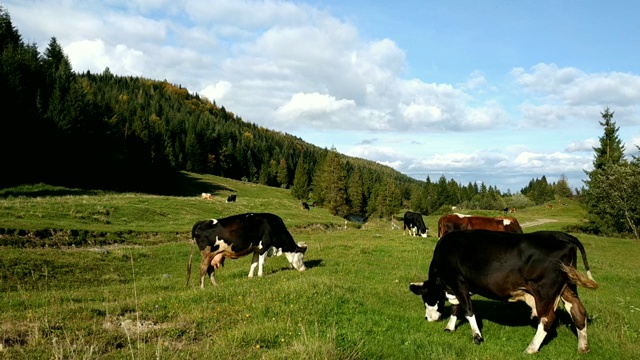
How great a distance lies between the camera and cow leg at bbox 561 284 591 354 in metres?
8.09

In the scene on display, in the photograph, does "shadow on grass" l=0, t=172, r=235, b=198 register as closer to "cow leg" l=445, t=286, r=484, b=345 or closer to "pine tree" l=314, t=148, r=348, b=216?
"pine tree" l=314, t=148, r=348, b=216

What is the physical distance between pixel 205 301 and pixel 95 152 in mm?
63362

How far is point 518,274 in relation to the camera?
8.23m

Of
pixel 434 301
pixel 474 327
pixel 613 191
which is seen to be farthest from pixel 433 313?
pixel 613 191

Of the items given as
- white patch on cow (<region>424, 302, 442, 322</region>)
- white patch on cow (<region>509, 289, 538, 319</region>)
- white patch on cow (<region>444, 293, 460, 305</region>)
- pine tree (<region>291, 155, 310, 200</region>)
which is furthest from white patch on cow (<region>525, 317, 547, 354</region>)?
pine tree (<region>291, 155, 310, 200</region>)

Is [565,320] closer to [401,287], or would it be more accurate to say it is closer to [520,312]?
[520,312]

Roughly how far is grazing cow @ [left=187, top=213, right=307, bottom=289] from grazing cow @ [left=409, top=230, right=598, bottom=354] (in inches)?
311

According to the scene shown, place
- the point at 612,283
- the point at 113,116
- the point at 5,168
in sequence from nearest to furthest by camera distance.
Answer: the point at 612,283 < the point at 5,168 < the point at 113,116

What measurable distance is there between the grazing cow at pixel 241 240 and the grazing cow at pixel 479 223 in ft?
38.2

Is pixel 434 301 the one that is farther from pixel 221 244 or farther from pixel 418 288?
pixel 221 244

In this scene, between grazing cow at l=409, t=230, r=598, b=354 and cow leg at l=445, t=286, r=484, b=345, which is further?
cow leg at l=445, t=286, r=484, b=345

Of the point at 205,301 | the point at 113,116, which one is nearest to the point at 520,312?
the point at 205,301

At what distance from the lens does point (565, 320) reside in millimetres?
10266

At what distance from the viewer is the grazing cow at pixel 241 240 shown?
14.9 meters
